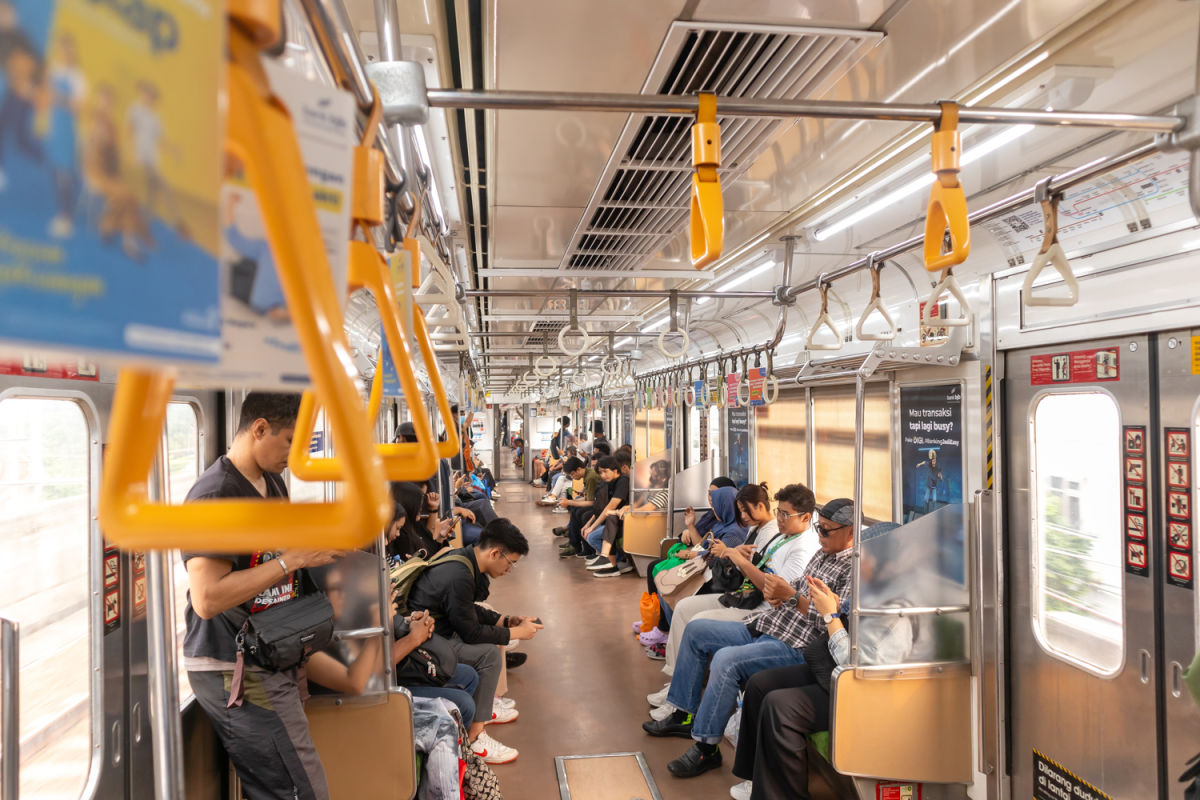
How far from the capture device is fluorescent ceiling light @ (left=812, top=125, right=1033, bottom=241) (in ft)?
10.5

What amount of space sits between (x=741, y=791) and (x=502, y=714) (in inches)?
73.5

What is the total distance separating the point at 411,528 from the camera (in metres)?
5.40

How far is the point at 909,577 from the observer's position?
12.8ft

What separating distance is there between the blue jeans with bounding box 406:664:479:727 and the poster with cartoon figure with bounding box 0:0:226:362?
13.3 feet

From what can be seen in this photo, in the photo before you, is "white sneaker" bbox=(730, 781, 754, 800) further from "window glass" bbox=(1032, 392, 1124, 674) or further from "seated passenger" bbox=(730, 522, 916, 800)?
"window glass" bbox=(1032, 392, 1124, 674)

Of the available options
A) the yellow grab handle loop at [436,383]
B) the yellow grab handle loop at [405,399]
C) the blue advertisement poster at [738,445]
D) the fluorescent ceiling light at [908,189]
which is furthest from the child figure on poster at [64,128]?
the blue advertisement poster at [738,445]

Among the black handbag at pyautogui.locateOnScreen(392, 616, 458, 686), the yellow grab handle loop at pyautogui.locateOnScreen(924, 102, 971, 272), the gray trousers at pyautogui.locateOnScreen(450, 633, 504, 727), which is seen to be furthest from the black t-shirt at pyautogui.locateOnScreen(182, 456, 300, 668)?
the yellow grab handle loop at pyautogui.locateOnScreen(924, 102, 971, 272)

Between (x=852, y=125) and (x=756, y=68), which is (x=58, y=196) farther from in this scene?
(x=852, y=125)

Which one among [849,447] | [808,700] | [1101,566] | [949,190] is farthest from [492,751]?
[949,190]

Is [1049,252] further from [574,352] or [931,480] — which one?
[574,352]

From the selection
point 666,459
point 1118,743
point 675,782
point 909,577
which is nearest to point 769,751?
point 675,782

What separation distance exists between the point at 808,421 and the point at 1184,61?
5077 mm

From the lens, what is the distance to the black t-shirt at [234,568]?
8.09 feet

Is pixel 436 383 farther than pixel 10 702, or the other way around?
pixel 10 702
